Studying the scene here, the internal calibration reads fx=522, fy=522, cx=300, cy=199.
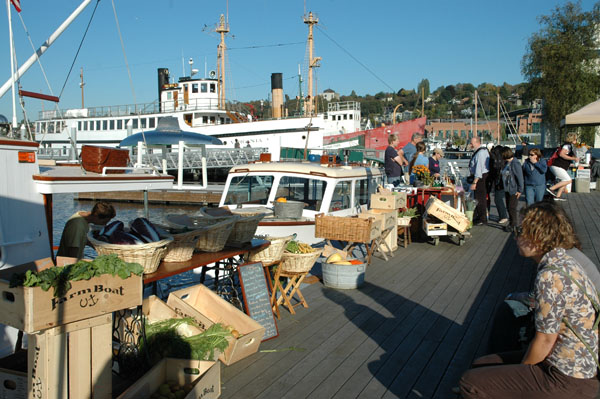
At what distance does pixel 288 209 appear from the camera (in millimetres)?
10016

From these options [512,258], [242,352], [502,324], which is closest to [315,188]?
[512,258]

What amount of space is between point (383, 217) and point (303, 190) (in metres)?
2.28

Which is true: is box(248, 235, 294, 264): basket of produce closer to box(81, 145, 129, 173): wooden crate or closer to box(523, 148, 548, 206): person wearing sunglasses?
box(81, 145, 129, 173): wooden crate

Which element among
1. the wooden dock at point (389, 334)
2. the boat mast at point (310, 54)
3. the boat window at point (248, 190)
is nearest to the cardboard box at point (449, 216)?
the wooden dock at point (389, 334)

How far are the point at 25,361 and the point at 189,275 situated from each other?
6.46 m

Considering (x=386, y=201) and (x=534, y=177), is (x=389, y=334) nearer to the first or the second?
(x=386, y=201)

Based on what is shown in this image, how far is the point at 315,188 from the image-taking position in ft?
35.7

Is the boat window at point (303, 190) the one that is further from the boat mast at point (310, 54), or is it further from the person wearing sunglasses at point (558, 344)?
the boat mast at point (310, 54)

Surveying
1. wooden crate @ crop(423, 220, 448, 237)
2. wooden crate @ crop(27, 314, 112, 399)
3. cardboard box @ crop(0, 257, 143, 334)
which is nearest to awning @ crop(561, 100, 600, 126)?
wooden crate @ crop(423, 220, 448, 237)

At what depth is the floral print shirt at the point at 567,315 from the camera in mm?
2943

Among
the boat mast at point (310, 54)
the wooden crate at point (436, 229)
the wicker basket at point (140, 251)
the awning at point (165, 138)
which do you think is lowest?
the wooden crate at point (436, 229)

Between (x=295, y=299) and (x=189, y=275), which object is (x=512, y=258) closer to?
(x=295, y=299)

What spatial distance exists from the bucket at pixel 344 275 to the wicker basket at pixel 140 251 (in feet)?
11.4

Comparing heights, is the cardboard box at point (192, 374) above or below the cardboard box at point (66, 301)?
below
